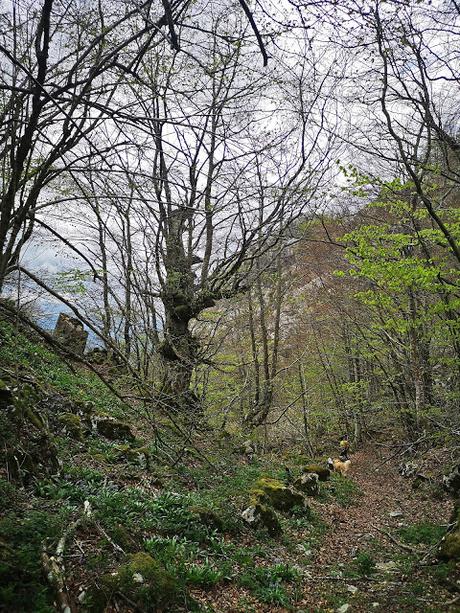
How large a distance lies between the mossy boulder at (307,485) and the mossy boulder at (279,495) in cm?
120

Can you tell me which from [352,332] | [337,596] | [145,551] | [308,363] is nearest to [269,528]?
[337,596]

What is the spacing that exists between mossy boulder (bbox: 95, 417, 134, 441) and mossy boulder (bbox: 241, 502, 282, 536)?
2.65 metres

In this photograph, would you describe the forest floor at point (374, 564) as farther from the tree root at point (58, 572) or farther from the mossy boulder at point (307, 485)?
the tree root at point (58, 572)

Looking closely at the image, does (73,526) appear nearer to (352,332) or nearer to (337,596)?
(337,596)

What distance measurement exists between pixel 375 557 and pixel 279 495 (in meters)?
2.08

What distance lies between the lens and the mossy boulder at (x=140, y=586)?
9.52 feet

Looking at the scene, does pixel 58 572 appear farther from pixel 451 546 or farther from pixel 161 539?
pixel 451 546

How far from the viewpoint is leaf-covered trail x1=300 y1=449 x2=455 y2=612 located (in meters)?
4.00

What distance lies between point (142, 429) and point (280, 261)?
366 inches

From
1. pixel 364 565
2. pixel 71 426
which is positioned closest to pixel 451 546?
pixel 364 565

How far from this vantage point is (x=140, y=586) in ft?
10.1

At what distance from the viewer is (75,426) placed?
6.17 meters

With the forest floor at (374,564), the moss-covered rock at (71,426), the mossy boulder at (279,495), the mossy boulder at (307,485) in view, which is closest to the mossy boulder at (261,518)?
the forest floor at (374,564)

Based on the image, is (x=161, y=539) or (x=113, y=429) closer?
(x=161, y=539)
